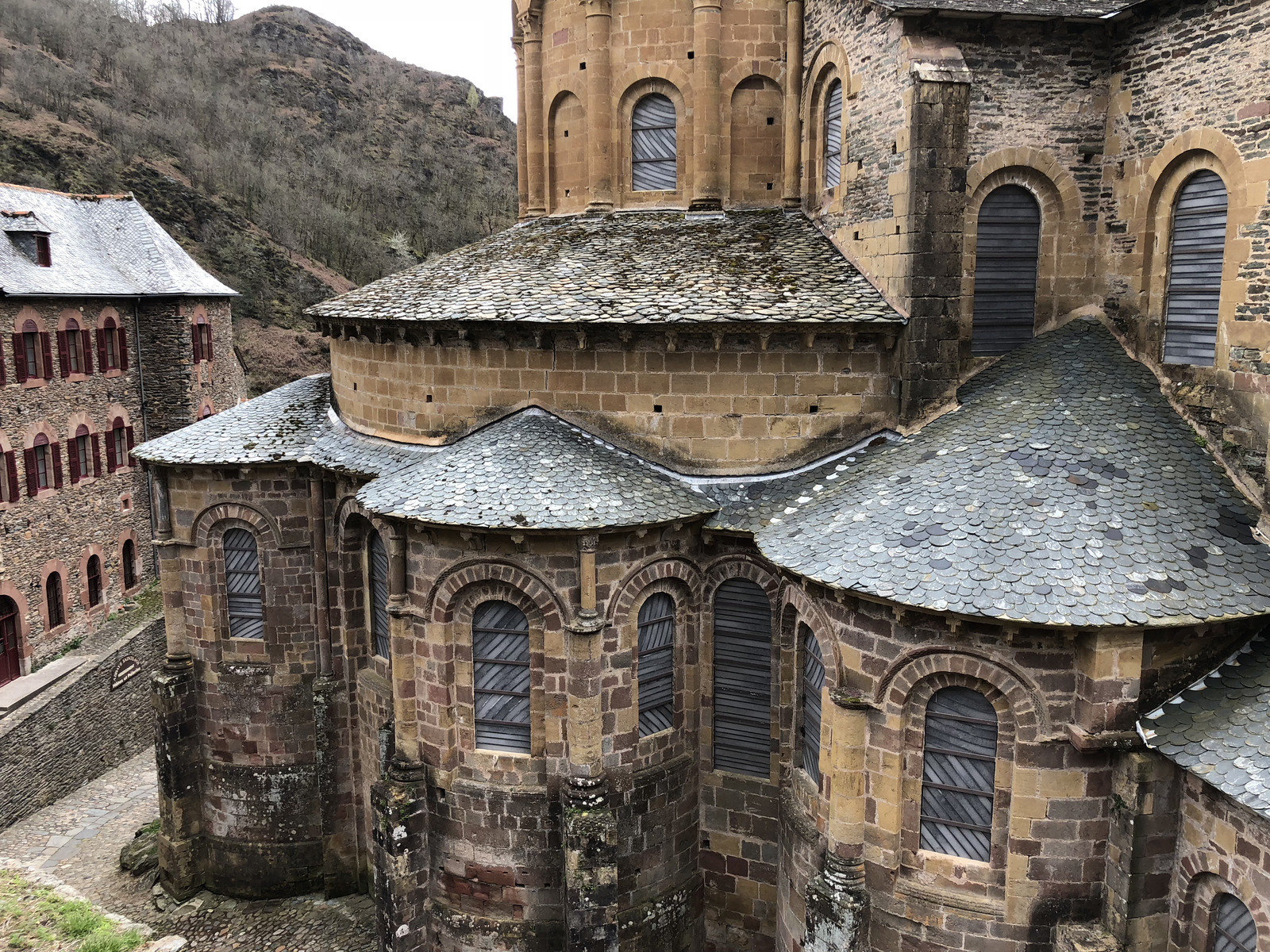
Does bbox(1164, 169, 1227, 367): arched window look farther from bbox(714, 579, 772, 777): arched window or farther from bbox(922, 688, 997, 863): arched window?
bbox(714, 579, 772, 777): arched window

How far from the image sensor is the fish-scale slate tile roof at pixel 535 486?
12.6m

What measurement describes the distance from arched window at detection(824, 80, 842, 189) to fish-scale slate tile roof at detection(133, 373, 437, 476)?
26.8ft

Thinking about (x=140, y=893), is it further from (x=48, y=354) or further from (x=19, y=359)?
(x=48, y=354)

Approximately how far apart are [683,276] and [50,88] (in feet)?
179

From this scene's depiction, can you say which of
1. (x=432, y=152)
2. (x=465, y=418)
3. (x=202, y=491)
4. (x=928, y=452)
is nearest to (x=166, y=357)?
(x=202, y=491)

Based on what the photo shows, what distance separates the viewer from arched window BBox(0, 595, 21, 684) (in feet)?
88.9

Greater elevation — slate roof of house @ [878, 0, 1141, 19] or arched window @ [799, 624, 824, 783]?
slate roof of house @ [878, 0, 1141, 19]

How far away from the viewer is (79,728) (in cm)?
2511

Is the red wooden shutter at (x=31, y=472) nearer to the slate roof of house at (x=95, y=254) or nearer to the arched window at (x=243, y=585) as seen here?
the slate roof of house at (x=95, y=254)

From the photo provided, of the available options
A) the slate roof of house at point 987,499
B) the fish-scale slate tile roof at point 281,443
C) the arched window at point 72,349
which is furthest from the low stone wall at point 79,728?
the slate roof of house at point 987,499

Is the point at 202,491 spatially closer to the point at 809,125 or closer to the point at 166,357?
the point at 809,125

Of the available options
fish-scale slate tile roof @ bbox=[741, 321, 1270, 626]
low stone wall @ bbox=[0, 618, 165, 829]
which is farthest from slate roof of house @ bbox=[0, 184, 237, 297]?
fish-scale slate tile roof @ bbox=[741, 321, 1270, 626]

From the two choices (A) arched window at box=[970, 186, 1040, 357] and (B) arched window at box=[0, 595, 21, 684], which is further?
(B) arched window at box=[0, 595, 21, 684]

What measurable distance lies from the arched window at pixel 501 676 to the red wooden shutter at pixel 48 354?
2318 centimetres
